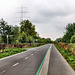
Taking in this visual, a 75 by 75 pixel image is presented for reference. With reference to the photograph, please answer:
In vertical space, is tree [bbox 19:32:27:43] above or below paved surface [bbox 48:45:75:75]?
above

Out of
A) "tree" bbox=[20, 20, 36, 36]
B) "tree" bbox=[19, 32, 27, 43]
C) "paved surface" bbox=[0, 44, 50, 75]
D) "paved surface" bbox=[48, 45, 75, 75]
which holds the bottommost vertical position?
"paved surface" bbox=[48, 45, 75, 75]

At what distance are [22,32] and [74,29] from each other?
44.0 metres

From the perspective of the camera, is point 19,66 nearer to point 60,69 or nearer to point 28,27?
point 60,69

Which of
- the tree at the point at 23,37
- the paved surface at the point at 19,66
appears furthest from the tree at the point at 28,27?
the paved surface at the point at 19,66

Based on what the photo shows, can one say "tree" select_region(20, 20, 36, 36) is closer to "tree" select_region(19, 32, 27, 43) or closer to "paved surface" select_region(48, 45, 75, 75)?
"tree" select_region(19, 32, 27, 43)

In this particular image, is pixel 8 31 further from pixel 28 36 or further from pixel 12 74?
pixel 12 74

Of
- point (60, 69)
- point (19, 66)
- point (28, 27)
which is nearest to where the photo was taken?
point (60, 69)

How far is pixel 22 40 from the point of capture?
87500 mm

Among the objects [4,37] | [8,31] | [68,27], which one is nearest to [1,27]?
[8,31]

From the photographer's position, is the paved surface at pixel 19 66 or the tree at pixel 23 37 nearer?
the paved surface at pixel 19 66

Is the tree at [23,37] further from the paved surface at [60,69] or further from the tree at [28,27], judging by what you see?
the paved surface at [60,69]

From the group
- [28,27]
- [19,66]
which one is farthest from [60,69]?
[28,27]

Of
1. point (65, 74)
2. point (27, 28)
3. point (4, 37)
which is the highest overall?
point (27, 28)

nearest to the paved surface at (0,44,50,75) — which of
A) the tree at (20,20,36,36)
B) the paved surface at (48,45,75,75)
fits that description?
the paved surface at (48,45,75,75)
